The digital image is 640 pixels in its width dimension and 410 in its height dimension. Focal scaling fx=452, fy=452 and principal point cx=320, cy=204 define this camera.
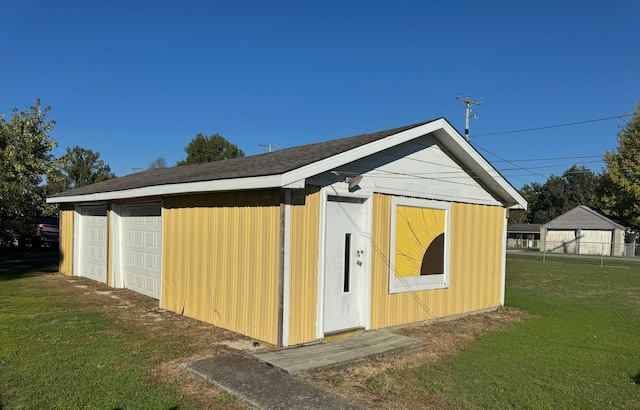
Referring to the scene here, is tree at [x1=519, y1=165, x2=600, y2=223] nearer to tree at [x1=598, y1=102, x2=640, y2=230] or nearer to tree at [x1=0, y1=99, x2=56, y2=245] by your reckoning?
tree at [x1=598, y1=102, x2=640, y2=230]

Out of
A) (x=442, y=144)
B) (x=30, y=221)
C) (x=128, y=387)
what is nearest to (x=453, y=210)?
(x=442, y=144)

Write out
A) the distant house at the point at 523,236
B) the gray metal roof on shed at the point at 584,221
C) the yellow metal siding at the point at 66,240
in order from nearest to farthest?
the yellow metal siding at the point at 66,240 → the gray metal roof on shed at the point at 584,221 → the distant house at the point at 523,236

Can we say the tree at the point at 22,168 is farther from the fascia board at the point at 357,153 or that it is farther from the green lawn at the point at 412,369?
the fascia board at the point at 357,153

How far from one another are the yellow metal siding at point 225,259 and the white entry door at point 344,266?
0.89m

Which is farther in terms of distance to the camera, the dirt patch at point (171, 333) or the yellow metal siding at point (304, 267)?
the yellow metal siding at point (304, 267)

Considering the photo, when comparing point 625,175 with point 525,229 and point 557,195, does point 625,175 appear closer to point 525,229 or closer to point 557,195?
point 525,229

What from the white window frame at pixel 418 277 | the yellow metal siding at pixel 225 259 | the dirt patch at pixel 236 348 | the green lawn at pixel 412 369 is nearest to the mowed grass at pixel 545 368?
the green lawn at pixel 412 369

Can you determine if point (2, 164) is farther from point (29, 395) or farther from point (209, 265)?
point (29, 395)

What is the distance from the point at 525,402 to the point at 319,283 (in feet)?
9.47

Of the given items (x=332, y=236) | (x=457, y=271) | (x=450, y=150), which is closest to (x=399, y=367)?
(x=332, y=236)

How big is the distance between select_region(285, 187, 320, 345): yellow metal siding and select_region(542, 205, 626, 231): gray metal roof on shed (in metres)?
47.7

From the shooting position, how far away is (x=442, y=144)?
8.36 metres

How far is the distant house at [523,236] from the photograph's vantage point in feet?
187

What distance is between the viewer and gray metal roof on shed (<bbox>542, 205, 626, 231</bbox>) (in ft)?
147
